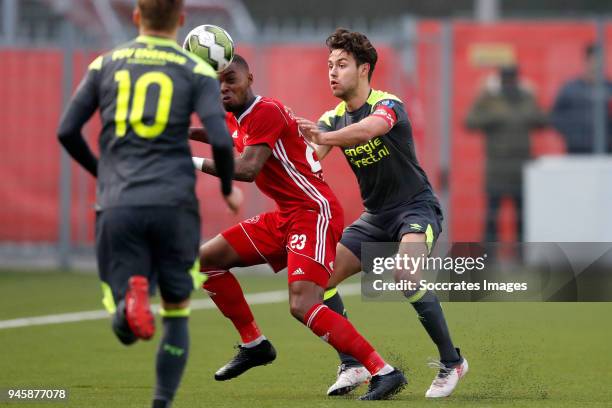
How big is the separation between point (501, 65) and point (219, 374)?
10545 mm

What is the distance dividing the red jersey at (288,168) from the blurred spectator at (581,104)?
993 centimetres

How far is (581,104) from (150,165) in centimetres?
1204

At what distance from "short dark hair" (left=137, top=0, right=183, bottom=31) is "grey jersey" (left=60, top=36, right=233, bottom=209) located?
0.07m

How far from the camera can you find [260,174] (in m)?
8.01

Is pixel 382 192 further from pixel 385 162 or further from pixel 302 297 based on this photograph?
pixel 302 297

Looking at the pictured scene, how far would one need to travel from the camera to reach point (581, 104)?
1738 centimetres

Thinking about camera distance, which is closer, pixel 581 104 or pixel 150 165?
pixel 150 165

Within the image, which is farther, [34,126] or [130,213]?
[34,126]

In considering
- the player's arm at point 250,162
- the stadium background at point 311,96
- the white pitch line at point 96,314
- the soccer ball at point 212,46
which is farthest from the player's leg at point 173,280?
the stadium background at point 311,96

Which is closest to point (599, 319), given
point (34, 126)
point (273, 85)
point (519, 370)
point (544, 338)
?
point (544, 338)

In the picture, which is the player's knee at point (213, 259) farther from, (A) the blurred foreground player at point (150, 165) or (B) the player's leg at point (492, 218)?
(B) the player's leg at point (492, 218)

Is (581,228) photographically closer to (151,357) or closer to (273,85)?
(273,85)

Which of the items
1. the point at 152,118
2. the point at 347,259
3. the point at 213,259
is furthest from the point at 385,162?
the point at 152,118

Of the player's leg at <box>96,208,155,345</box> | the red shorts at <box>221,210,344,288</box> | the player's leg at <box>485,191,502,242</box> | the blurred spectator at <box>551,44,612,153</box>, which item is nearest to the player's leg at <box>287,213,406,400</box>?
the red shorts at <box>221,210,344,288</box>
